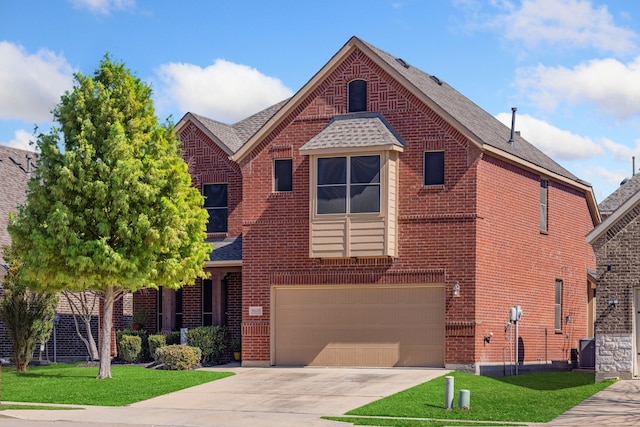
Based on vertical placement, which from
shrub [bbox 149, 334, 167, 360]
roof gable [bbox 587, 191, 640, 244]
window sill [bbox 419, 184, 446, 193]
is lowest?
shrub [bbox 149, 334, 167, 360]

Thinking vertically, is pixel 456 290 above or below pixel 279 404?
above

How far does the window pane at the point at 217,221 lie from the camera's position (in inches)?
1432

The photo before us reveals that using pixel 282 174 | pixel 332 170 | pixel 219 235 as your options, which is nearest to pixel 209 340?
pixel 219 235

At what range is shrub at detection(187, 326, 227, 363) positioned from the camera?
33750 millimetres

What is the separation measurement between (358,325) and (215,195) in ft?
26.0

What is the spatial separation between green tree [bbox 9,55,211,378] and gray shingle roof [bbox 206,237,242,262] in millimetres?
3709

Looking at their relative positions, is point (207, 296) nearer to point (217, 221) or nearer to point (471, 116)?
point (217, 221)

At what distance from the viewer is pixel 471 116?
3503cm

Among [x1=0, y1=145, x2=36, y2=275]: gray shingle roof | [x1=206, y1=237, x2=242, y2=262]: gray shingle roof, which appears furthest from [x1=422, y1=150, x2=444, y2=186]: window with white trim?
[x1=0, y1=145, x2=36, y2=275]: gray shingle roof

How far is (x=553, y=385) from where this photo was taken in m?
28.3

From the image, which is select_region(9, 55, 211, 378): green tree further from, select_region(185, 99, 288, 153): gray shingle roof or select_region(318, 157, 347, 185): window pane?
select_region(185, 99, 288, 153): gray shingle roof

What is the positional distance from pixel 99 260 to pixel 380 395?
887 cm

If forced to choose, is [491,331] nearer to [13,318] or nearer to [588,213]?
[588,213]

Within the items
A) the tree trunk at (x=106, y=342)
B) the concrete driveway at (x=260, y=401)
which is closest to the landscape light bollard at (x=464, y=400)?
the concrete driveway at (x=260, y=401)
